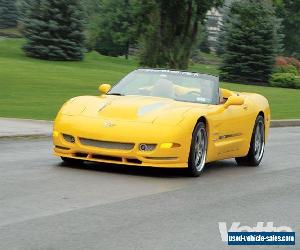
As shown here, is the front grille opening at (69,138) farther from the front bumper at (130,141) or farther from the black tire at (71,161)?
the black tire at (71,161)

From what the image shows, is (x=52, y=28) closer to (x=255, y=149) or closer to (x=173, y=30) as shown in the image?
(x=173, y=30)

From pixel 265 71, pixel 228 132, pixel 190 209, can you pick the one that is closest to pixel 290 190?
pixel 228 132

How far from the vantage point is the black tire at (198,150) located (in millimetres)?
10953

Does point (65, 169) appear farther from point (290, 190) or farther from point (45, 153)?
point (290, 190)

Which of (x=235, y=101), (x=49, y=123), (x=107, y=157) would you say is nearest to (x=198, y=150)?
(x=235, y=101)

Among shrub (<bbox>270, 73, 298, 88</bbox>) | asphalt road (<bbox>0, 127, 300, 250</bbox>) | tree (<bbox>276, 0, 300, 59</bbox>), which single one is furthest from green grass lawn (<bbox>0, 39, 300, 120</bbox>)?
tree (<bbox>276, 0, 300, 59</bbox>)

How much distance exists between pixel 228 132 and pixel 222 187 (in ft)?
5.76

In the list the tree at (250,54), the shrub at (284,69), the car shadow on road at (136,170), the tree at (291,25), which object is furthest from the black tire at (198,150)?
the tree at (291,25)

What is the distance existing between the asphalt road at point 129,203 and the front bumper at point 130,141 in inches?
8.8

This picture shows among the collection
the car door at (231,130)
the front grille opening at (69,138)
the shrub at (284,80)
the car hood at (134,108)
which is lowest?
the shrub at (284,80)

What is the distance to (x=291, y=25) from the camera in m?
104

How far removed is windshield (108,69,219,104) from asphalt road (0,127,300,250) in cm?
110

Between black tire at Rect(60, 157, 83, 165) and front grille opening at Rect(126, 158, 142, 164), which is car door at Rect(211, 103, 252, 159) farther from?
black tire at Rect(60, 157, 83, 165)

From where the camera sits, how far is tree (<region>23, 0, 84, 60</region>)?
167 feet
